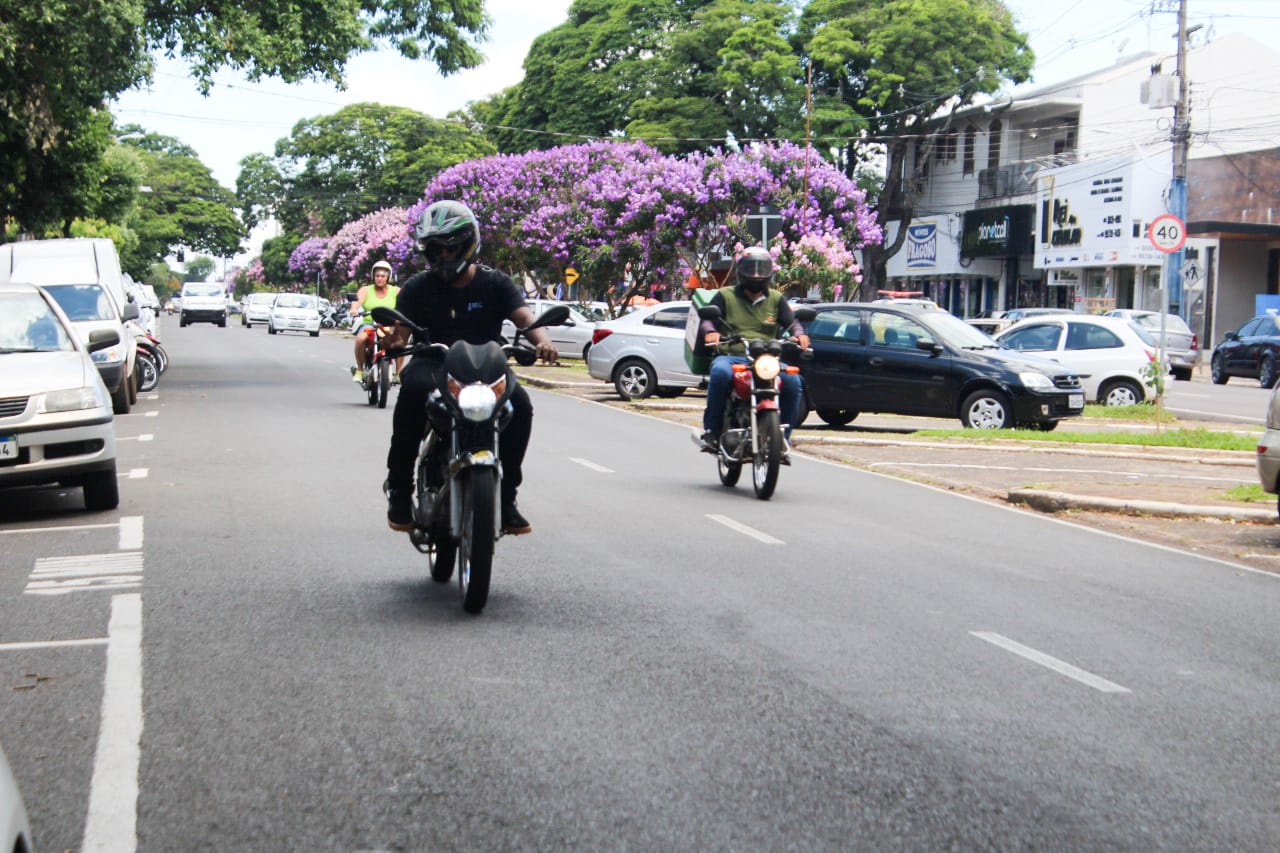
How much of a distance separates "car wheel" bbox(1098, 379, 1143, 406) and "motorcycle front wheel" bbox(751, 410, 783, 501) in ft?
43.8

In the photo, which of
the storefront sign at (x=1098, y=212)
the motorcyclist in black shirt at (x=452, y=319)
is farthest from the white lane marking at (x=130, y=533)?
the storefront sign at (x=1098, y=212)

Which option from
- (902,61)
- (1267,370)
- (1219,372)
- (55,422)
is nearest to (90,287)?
(55,422)

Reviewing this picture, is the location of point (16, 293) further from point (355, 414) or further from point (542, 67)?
point (542, 67)

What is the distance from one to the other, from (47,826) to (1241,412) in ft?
77.9

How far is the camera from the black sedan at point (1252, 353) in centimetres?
3362

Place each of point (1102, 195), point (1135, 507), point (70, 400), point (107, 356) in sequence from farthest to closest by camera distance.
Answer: point (1102, 195) → point (107, 356) → point (1135, 507) → point (70, 400)

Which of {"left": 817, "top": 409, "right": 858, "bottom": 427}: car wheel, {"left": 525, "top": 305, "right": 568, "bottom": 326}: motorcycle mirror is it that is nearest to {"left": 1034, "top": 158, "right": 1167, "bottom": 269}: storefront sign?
{"left": 817, "top": 409, "right": 858, "bottom": 427}: car wheel

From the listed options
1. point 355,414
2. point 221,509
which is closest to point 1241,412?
point 355,414

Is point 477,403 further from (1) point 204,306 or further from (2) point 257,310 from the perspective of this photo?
(2) point 257,310

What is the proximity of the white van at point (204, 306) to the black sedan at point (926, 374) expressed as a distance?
58.6 m

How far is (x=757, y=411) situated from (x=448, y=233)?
516cm

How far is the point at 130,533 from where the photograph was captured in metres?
9.74

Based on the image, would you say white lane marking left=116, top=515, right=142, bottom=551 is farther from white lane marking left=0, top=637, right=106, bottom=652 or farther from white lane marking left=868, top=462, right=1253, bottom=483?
white lane marking left=868, top=462, right=1253, bottom=483

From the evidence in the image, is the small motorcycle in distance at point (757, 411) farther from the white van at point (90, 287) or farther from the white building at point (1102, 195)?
the white building at point (1102, 195)
